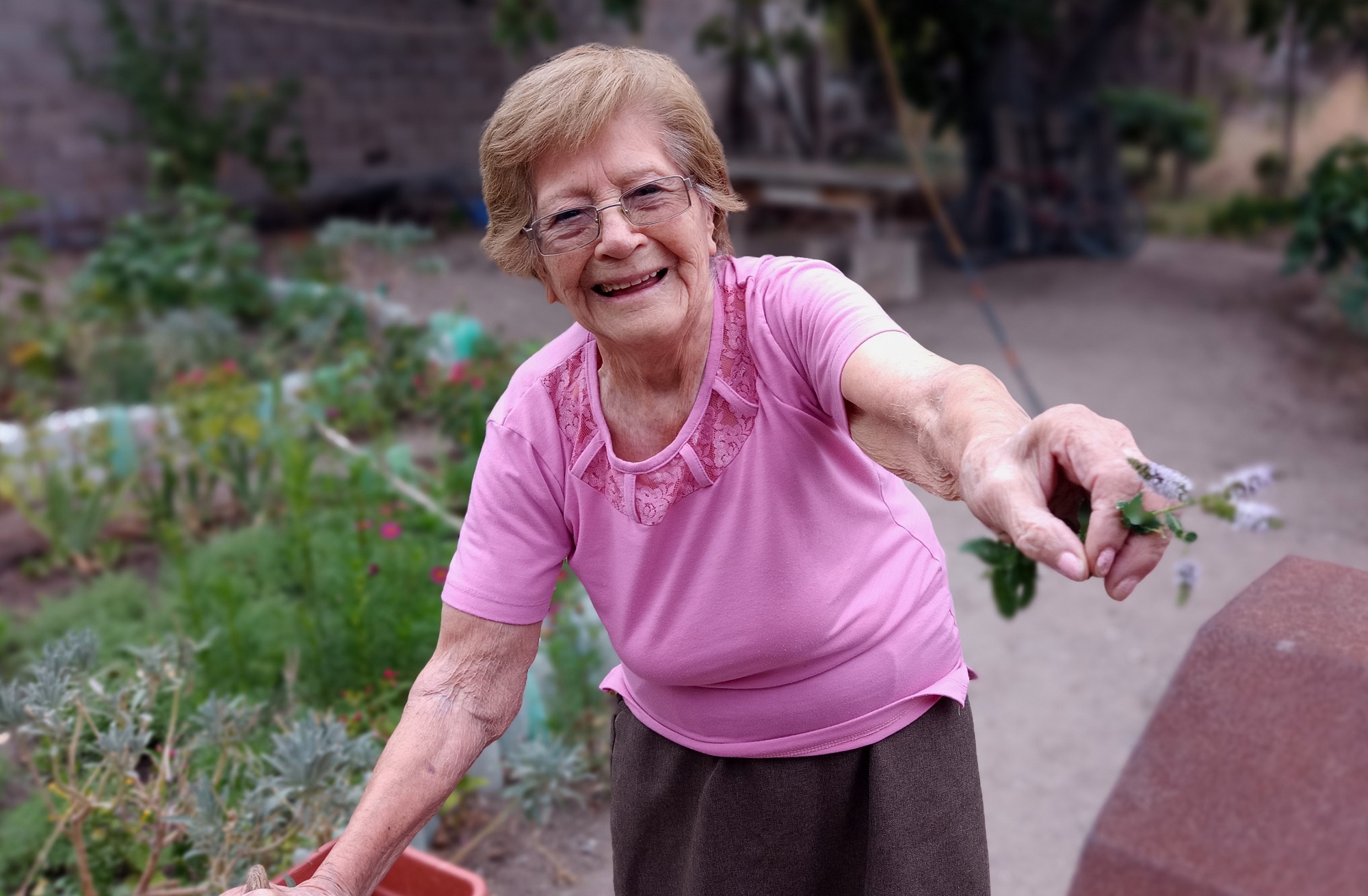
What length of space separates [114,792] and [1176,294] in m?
8.45

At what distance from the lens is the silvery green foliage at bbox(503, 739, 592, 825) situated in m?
2.76

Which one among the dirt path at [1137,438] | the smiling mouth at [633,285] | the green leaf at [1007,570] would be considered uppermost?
the smiling mouth at [633,285]

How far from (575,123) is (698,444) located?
1.43ft

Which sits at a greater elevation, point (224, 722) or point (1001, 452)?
point (1001, 452)

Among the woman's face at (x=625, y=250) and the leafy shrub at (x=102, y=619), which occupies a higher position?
the woman's face at (x=625, y=250)

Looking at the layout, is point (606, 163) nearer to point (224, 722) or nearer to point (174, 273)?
point (224, 722)

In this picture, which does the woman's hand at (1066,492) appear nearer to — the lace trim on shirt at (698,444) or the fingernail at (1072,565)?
the fingernail at (1072,565)

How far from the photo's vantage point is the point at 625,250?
5.01 feet

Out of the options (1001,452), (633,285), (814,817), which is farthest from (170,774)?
(1001,452)

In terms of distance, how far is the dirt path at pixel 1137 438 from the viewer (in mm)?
3432

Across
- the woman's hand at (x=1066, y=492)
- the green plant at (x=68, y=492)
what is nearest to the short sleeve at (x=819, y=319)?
the woman's hand at (x=1066, y=492)

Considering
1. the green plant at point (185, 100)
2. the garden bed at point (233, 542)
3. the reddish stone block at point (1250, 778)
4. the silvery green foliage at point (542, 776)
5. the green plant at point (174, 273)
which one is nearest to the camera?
the reddish stone block at point (1250, 778)

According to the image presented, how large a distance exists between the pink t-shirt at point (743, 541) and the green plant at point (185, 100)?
8.18 meters

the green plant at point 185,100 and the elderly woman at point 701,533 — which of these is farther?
the green plant at point 185,100
